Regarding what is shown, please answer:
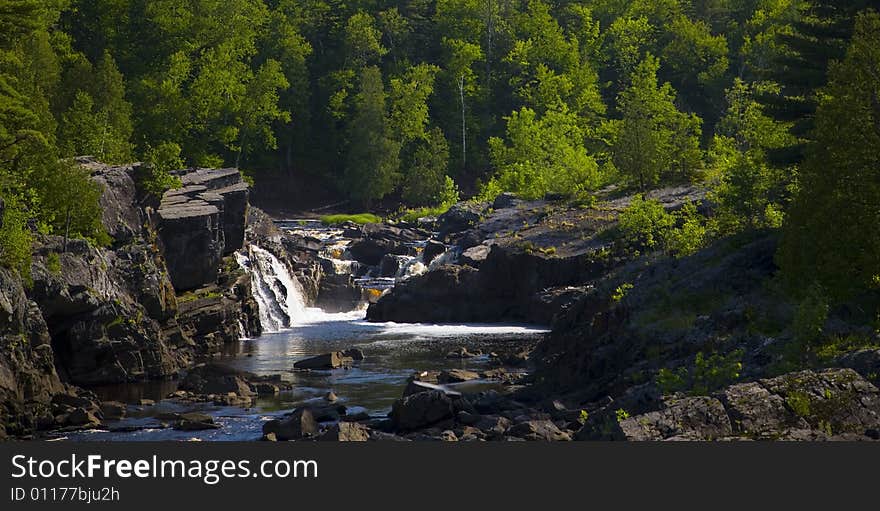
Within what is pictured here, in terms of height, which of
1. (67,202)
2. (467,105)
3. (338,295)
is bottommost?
(338,295)

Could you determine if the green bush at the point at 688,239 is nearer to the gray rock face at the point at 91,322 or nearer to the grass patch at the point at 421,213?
the gray rock face at the point at 91,322

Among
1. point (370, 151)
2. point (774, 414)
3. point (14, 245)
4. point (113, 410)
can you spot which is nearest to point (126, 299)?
point (14, 245)

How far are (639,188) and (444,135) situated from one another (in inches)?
2020

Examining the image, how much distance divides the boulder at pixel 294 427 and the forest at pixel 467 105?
14864 millimetres

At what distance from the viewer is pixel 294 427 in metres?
41.9

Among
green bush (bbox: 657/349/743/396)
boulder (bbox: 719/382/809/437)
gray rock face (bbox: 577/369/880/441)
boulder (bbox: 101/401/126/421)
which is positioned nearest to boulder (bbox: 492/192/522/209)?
boulder (bbox: 101/401/126/421)

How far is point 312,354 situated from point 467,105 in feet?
265

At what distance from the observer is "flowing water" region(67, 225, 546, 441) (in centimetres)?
4650

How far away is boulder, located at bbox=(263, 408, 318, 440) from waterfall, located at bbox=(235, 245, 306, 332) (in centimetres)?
3608

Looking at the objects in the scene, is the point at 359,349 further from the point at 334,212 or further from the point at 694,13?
the point at 694,13

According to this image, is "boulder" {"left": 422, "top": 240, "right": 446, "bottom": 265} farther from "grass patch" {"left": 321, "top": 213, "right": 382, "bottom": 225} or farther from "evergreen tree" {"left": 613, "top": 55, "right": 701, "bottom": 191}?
"grass patch" {"left": 321, "top": 213, "right": 382, "bottom": 225}

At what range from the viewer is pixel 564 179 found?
9475cm

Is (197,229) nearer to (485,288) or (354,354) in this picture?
(354,354)

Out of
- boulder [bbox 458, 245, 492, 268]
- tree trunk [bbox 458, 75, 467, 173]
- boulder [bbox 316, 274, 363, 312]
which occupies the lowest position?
boulder [bbox 316, 274, 363, 312]
